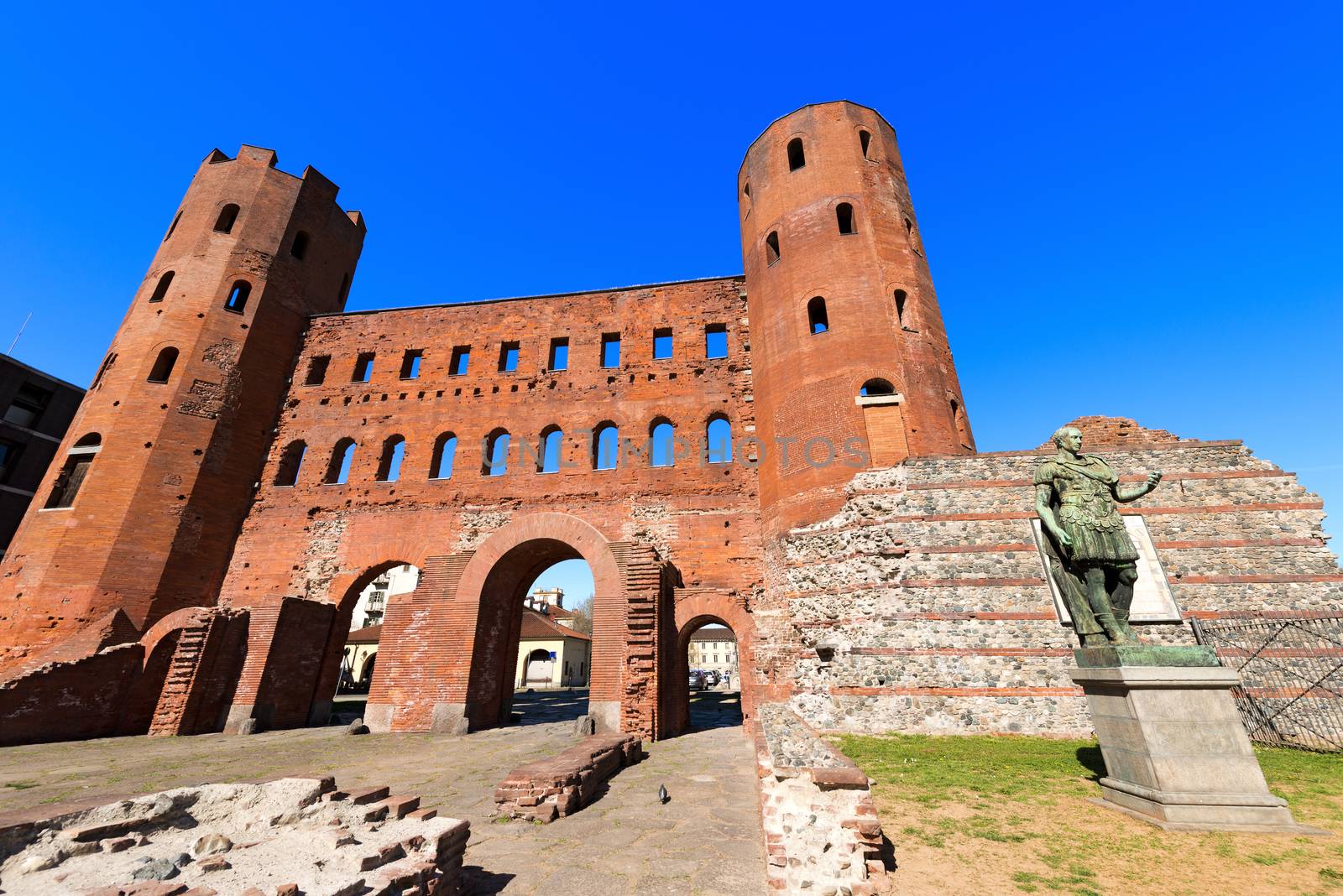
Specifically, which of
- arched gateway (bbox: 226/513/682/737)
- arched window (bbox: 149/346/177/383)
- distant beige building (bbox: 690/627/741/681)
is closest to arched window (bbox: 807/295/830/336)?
arched gateway (bbox: 226/513/682/737)

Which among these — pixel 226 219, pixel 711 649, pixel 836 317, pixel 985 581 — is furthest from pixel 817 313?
pixel 711 649

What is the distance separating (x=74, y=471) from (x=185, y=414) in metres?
3.23

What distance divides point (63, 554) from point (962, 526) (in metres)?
22.7

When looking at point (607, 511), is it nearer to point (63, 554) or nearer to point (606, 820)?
point (606, 820)

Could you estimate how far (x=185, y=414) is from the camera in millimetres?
16922

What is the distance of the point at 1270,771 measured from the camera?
22.7 ft

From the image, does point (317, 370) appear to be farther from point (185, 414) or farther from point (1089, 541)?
point (1089, 541)

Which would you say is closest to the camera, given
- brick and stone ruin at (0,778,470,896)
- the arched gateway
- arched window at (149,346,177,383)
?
brick and stone ruin at (0,778,470,896)

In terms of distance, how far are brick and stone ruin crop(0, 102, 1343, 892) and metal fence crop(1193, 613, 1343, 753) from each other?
0.36 meters

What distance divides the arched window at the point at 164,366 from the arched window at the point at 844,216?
69.6 ft

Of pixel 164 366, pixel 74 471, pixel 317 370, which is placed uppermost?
pixel 317 370

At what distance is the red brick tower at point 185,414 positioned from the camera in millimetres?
14633

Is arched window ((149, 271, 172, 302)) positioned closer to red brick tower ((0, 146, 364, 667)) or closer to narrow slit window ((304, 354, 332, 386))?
red brick tower ((0, 146, 364, 667))

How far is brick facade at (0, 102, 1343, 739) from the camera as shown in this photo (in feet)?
37.7
